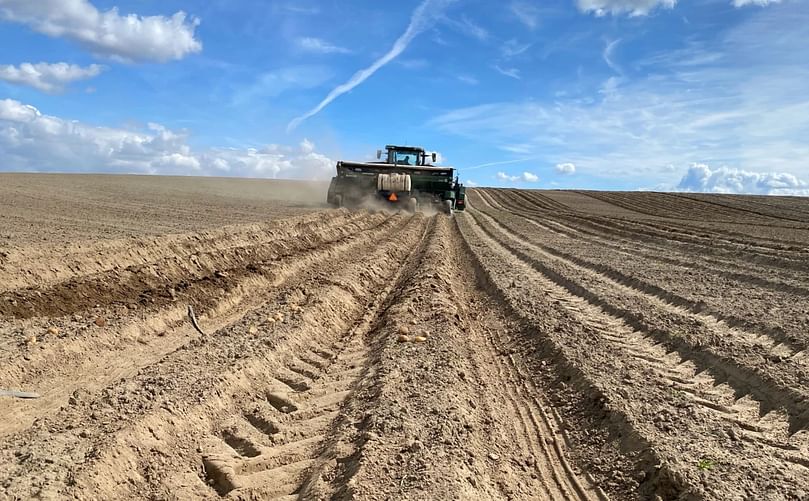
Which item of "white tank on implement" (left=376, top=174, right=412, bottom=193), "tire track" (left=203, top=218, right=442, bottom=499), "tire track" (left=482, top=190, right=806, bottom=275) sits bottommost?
"tire track" (left=203, top=218, right=442, bottom=499)

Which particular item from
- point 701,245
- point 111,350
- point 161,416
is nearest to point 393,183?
point 701,245

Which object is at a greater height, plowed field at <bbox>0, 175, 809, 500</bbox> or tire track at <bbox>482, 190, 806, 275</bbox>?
tire track at <bbox>482, 190, 806, 275</bbox>

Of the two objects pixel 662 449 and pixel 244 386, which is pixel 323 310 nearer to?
pixel 244 386

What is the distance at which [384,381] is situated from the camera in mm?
4902

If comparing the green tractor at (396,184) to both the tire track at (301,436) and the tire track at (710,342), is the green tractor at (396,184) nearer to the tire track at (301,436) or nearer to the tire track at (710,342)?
the tire track at (710,342)

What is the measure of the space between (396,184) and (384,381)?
20917 millimetres

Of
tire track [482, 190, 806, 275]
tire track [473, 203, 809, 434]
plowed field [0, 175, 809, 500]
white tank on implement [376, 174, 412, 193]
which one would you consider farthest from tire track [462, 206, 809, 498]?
Answer: white tank on implement [376, 174, 412, 193]

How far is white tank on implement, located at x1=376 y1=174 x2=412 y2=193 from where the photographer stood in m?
25.4

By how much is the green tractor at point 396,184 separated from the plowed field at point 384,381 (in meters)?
14.8

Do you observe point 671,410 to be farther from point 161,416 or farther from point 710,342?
point 161,416

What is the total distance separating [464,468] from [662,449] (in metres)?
1.43

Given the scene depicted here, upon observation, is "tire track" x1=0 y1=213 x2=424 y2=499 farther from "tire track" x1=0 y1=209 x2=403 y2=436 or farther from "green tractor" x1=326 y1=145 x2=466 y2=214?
"green tractor" x1=326 y1=145 x2=466 y2=214

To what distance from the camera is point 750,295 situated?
31.0ft

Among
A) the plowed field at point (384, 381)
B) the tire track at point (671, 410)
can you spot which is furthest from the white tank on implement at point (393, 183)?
the tire track at point (671, 410)
